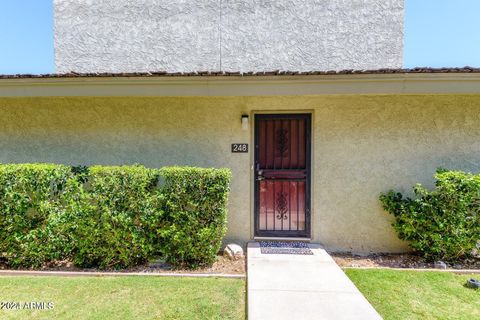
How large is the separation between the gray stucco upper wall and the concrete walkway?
5166 mm

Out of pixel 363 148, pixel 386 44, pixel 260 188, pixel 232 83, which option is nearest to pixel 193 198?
pixel 260 188

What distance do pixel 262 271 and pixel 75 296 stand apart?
3.10 meters

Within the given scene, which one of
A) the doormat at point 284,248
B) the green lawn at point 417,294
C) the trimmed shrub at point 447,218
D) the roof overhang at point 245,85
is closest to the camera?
the green lawn at point 417,294

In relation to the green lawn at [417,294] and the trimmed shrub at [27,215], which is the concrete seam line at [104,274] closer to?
the trimmed shrub at [27,215]

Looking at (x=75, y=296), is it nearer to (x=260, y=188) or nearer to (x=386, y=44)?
(x=260, y=188)

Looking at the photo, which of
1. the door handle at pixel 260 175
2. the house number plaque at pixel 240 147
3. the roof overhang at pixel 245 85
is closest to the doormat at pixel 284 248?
the door handle at pixel 260 175

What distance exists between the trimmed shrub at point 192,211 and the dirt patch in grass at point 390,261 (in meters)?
2.83

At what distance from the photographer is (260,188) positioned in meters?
6.47

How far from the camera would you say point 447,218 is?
534 cm

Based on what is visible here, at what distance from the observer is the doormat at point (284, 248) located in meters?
5.85

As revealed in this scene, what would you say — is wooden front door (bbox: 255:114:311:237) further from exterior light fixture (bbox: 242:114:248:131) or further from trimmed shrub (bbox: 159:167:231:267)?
trimmed shrub (bbox: 159:167:231:267)

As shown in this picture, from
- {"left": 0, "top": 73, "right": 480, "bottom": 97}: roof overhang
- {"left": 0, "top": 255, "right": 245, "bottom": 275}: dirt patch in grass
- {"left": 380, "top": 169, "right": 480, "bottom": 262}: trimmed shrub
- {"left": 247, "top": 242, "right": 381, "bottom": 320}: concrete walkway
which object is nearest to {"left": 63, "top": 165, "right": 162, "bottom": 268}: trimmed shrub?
{"left": 0, "top": 255, "right": 245, "bottom": 275}: dirt patch in grass

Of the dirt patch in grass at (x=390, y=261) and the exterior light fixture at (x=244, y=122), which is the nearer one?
the dirt patch in grass at (x=390, y=261)

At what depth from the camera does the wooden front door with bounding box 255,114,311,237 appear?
639 cm
